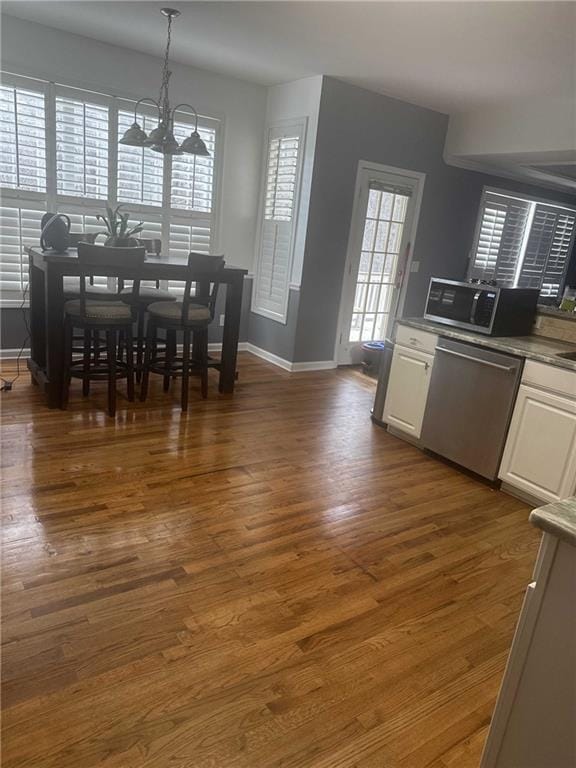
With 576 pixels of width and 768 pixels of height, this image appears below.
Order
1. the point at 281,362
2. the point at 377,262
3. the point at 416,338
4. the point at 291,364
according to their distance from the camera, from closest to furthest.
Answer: the point at 416,338 < the point at 291,364 < the point at 281,362 < the point at 377,262

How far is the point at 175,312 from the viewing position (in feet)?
12.5

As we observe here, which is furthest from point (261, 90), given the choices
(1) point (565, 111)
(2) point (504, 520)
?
(2) point (504, 520)

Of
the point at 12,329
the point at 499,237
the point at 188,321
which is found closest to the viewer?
the point at 188,321

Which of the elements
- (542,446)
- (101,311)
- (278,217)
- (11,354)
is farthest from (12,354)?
(542,446)

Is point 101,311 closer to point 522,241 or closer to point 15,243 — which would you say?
point 15,243

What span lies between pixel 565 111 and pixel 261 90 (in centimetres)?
278

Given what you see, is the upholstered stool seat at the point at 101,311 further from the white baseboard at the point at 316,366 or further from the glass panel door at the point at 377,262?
the glass panel door at the point at 377,262

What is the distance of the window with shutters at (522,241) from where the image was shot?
636 cm

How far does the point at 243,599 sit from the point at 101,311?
87.3 inches

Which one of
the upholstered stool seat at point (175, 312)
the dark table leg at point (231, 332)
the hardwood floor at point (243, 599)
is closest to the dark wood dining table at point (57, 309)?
the dark table leg at point (231, 332)

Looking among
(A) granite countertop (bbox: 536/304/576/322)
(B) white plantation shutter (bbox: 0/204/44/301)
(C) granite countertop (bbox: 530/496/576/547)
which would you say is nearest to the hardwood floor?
(C) granite countertop (bbox: 530/496/576/547)

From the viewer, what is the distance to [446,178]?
5.70m

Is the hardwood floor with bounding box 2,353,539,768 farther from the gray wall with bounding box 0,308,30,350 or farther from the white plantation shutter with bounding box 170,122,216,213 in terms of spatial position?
the white plantation shutter with bounding box 170,122,216,213

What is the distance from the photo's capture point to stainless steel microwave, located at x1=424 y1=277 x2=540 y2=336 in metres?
3.25
